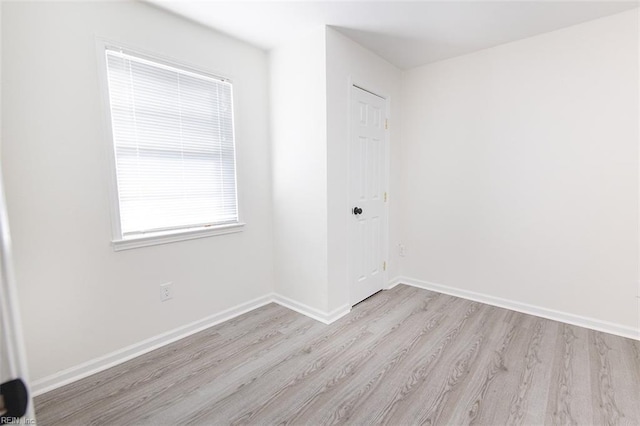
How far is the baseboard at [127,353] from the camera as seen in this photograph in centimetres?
183

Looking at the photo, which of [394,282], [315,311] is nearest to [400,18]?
[315,311]

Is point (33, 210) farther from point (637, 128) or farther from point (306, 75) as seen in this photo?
point (637, 128)

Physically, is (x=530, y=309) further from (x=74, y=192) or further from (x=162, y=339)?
(x=74, y=192)

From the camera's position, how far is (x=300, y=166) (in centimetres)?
272

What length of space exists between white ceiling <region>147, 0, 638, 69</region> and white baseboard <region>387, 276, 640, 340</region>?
7.83 ft

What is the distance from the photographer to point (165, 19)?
220 cm

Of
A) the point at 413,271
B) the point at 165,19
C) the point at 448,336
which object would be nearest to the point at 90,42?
the point at 165,19

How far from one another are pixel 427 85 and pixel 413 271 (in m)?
2.07

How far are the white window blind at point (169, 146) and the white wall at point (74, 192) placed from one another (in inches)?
4.6

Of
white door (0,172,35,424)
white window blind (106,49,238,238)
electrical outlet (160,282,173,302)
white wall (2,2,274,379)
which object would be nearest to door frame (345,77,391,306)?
white window blind (106,49,238,238)

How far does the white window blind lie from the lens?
6.81 ft

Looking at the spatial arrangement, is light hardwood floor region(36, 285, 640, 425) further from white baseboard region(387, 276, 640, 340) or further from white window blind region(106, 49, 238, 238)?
white window blind region(106, 49, 238, 238)

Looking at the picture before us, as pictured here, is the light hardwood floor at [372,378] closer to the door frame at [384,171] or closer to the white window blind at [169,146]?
the door frame at [384,171]

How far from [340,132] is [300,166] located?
18.1 inches
